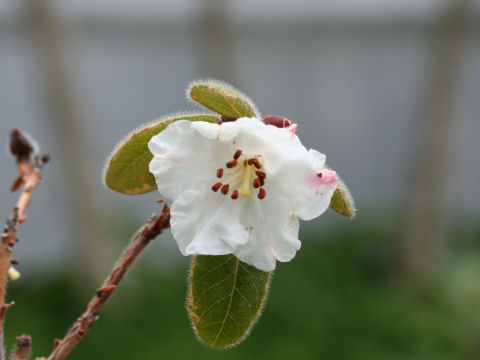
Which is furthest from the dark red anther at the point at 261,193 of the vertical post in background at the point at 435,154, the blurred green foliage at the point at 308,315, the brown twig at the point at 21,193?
the vertical post in background at the point at 435,154

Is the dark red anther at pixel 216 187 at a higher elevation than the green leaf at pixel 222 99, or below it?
below

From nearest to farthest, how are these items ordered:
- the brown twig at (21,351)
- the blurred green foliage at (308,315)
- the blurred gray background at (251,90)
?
the brown twig at (21,351)
the blurred green foliage at (308,315)
the blurred gray background at (251,90)

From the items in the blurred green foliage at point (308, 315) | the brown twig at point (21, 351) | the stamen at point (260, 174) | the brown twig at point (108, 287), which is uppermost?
the blurred green foliage at point (308, 315)

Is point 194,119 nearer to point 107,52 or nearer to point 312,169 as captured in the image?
point 312,169

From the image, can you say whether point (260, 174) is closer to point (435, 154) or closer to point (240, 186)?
point (240, 186)

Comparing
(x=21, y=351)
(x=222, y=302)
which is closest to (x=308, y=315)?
(x=222, y=302)

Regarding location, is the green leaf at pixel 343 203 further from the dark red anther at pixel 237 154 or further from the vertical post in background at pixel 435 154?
the vertical post in background at pixel 435 154

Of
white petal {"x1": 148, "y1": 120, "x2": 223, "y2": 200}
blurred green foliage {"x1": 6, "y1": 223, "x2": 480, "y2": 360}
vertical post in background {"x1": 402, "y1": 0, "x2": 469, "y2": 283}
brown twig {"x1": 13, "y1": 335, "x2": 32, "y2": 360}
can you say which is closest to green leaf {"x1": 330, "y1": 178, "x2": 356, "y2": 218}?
white petal {"x1": 148, "y1": 120, "x2": 223, "y2": 200}

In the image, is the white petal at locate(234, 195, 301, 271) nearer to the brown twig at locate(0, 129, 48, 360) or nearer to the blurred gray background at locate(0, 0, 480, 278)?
the brown twig at locate(0, 129, 48, 360)
